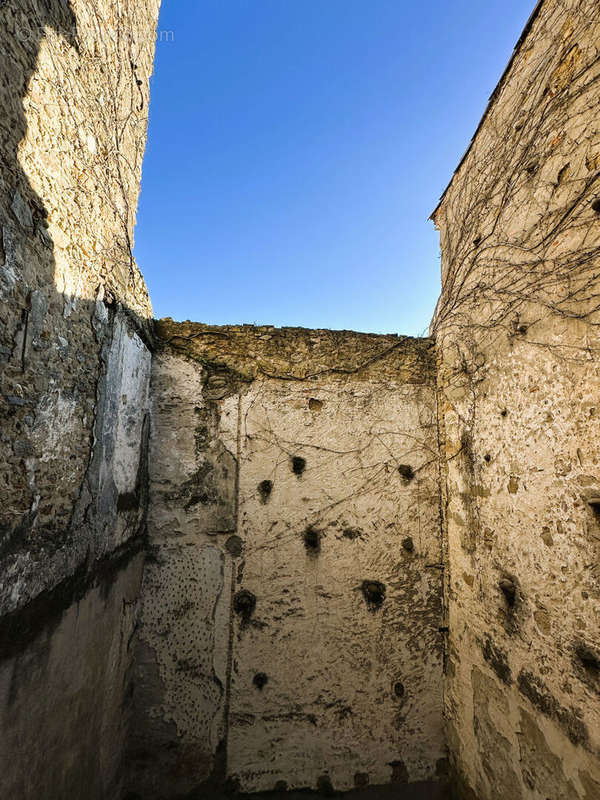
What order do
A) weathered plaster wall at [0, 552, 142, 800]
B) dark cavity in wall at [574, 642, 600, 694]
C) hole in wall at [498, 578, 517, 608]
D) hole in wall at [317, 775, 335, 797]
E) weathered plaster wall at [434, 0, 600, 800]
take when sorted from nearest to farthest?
weathered plaster wall at [0, 552, 142, 800] < dark cavity in wall at [574, 642, 600, 694] < weathered plaster wall at [434, 0, 600, 800] < hole in wall at [498, 578, 517, 608] < hole in wall at [317, 775, 335, 797]

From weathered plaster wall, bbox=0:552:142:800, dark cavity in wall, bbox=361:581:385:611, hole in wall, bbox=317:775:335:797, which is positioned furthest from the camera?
dark cavity in wall, bbox=361:581:385:611

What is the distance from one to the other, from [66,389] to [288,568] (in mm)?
2344

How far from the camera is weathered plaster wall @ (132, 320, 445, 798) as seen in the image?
3055 mm

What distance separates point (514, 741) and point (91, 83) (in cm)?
506

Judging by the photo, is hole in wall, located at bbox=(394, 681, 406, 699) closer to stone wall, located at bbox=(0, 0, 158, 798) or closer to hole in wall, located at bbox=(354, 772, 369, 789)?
hole in wall, located at bbox=(354, 772, 369, 789)

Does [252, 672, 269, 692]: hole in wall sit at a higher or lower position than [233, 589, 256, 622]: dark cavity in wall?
lower

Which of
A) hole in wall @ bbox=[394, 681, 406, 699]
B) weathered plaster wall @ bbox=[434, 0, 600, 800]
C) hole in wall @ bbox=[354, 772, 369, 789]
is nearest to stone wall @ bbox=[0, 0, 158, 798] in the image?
hole in wall @ bbox=[354, 772, 369, 789]

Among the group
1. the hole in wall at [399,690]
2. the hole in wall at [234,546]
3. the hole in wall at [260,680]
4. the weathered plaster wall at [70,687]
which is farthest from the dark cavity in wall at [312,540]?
the weathered plaster wall at [70,687]

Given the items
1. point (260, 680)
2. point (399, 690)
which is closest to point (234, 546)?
point (260, 680)

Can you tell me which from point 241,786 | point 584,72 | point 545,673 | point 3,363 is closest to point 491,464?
point 545,673

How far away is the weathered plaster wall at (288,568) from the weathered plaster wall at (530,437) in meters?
0.42

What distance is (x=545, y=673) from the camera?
2250 mm

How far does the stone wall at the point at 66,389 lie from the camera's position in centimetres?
149

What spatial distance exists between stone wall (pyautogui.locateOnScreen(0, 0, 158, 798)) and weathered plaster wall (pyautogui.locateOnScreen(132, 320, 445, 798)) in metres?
0.44
